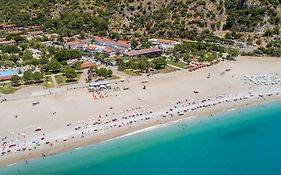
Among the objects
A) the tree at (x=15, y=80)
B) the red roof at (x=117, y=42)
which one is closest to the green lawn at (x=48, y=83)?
the tree at (x=15, y=80)

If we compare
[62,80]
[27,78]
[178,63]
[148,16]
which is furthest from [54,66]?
[148,16]

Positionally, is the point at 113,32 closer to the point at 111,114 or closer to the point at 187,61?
the point at 187,61

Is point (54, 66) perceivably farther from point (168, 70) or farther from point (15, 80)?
point (168, 70)

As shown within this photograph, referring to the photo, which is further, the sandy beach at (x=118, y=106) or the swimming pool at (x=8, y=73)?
the swimming pool at (x=8, y=73)

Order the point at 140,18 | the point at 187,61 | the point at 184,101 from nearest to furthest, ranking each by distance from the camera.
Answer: the point at 184,101 < the point at 187,61 < the point at 140,18

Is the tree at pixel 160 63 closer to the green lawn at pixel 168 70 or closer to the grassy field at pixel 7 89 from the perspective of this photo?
the green lawn at pixel 168 70

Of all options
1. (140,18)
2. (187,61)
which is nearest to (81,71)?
(187,61)

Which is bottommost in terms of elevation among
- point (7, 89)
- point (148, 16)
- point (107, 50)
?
point (7, 89)

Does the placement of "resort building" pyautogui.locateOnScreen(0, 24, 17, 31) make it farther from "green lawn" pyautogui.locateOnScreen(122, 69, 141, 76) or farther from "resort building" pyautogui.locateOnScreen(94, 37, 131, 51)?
"green lawn" pyautogui.locateOnScreen(122, 69, 141, 76)

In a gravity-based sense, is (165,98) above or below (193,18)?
below
